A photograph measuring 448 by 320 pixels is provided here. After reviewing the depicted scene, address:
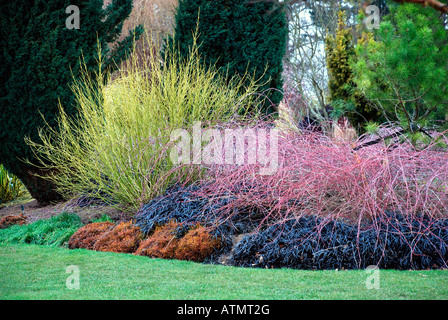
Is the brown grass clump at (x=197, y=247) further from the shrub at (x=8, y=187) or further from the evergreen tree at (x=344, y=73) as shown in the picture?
the evergreen tree at (x=344, y=73)

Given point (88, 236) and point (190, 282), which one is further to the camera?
point (88, 236)

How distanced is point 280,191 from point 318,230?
0.53 meters

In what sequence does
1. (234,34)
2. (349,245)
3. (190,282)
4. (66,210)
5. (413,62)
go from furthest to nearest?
(234,34), (66,210), (413,62), (349,245), (190,282)

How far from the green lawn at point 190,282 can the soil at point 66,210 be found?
5.42 feet

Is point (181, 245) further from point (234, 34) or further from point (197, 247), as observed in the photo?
point (234, 34)

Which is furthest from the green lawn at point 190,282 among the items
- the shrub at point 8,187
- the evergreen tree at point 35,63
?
the shrub at point 8,187

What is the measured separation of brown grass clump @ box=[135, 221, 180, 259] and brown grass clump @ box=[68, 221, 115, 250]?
2.03 feet

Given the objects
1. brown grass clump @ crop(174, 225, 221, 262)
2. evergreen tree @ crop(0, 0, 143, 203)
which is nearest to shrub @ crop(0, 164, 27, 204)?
evergreen tree @ crop(0, 0, 143, 203)

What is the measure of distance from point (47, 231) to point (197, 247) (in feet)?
7.42

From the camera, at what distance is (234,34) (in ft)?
23.8

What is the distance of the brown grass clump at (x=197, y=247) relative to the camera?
366 cm

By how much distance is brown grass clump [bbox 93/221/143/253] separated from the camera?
3980 millimetres

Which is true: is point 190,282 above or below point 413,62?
below

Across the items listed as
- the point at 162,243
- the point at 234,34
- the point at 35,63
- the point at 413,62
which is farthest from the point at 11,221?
the point at 413,62
